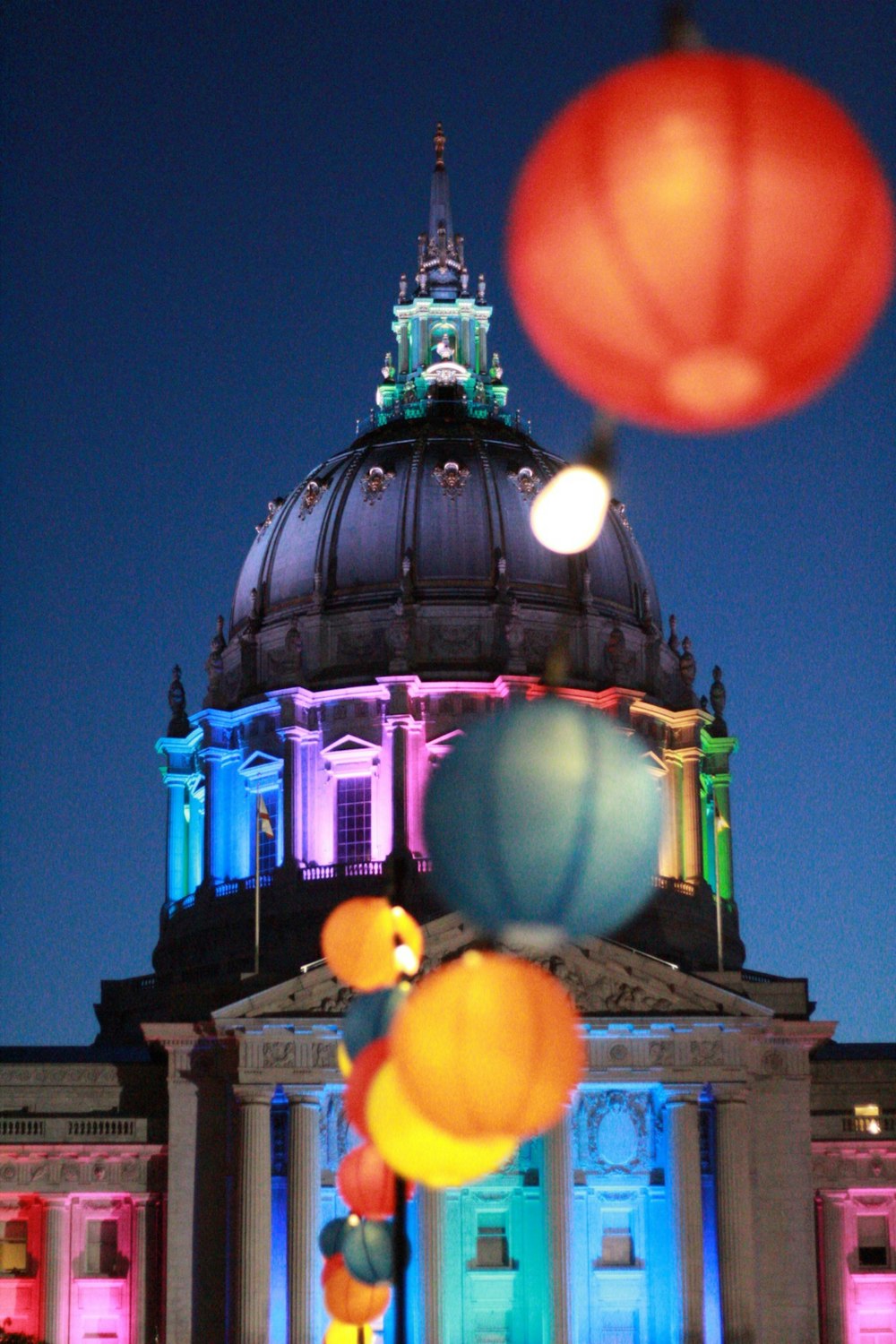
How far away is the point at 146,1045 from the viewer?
315ft

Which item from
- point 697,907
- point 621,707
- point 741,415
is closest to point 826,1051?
point 697,907

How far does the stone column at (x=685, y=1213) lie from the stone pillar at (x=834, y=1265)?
6.23 metres

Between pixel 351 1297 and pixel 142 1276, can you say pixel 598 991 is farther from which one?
pixel 351 1297

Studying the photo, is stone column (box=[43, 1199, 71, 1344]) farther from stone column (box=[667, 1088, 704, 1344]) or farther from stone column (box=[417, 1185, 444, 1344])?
stone column (box=[667, 1088, 704, 1344])

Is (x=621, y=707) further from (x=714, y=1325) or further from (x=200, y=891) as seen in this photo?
(x=714, y=1325)

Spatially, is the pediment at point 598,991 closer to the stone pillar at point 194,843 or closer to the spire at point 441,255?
the stone pillar at point 194,843

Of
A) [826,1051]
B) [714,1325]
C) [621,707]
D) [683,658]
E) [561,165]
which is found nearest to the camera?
[561,165]

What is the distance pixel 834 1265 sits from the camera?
85.4 metres

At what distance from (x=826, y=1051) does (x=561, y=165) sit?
83.4m

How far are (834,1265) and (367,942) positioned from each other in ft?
192

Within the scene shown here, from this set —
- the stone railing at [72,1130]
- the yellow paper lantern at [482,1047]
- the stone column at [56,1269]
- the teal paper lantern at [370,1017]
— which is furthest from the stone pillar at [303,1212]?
the yellow paper lantern at [482,1047]

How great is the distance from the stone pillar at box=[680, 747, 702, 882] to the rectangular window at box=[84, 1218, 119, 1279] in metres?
28.9

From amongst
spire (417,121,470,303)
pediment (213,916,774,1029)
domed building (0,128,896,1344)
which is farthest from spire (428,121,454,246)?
pediment (213,916,774,1029)

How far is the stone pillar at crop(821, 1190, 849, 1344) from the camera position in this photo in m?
84.2
